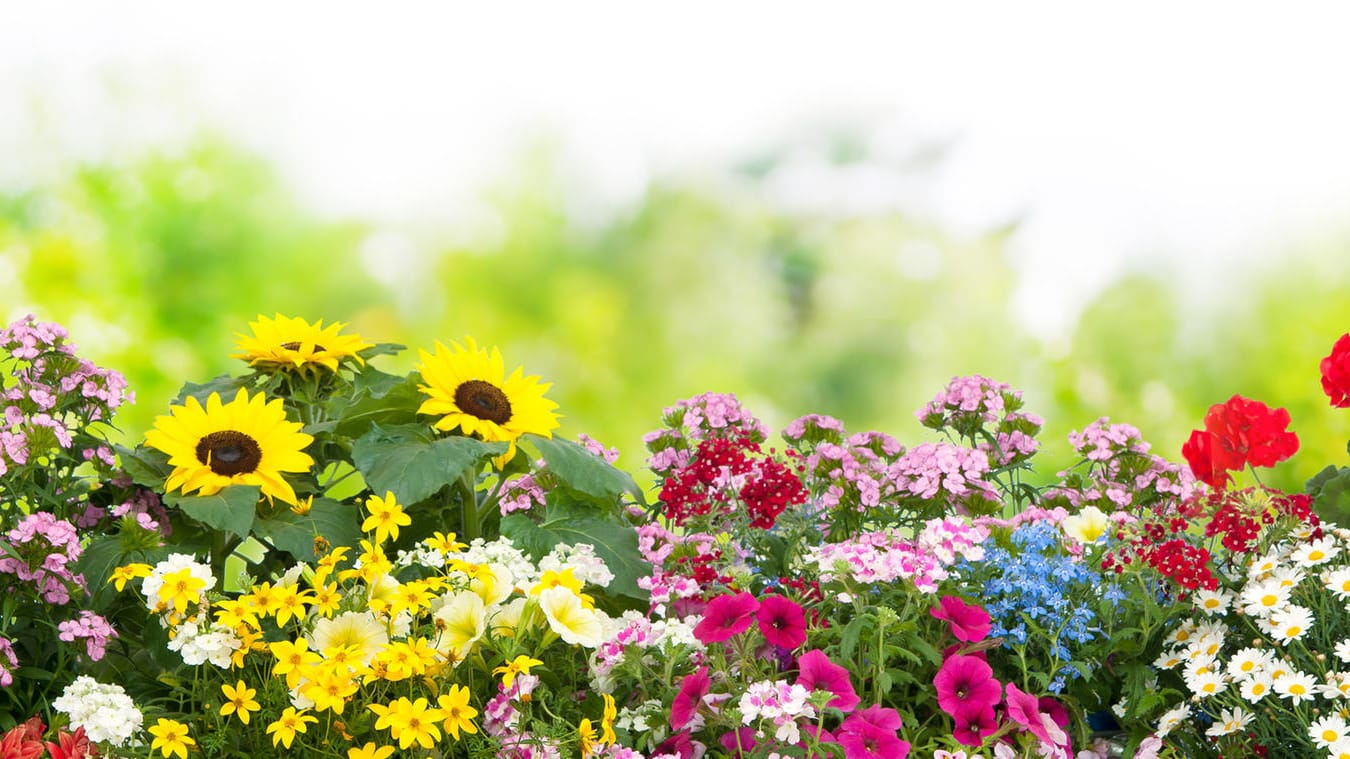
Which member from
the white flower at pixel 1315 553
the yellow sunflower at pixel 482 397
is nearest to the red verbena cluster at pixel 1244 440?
the white flower at pixel 1315 553

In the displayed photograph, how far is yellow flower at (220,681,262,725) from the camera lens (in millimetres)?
1983

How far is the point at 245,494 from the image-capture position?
2561 mm

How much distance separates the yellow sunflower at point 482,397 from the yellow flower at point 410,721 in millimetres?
899

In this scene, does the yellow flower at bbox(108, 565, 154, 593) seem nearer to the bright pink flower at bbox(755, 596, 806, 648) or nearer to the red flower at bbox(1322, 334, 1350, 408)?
the bright pink flower at bbox(755, 596, 806, 648)

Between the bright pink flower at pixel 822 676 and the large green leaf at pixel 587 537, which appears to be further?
the large green leaf at pixel 587 537

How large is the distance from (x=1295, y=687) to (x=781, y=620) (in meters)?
0.88

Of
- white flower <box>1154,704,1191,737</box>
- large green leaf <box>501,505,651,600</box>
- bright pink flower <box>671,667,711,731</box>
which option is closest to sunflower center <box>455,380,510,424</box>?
large green leaf <box>501,505,651,600</box>

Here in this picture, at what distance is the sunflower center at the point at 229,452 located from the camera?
2.66 meters

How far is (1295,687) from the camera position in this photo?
2.18 metres

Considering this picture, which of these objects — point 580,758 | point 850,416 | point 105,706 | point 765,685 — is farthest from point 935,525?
point 850,416

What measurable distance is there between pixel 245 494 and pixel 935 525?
1.37m

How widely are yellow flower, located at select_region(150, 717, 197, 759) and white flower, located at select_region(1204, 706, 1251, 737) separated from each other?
5.71 feet

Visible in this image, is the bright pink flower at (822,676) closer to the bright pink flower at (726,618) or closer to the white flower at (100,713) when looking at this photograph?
the bright pink flower at (726,618)

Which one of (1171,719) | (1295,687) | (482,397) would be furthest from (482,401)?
(1295,687)
